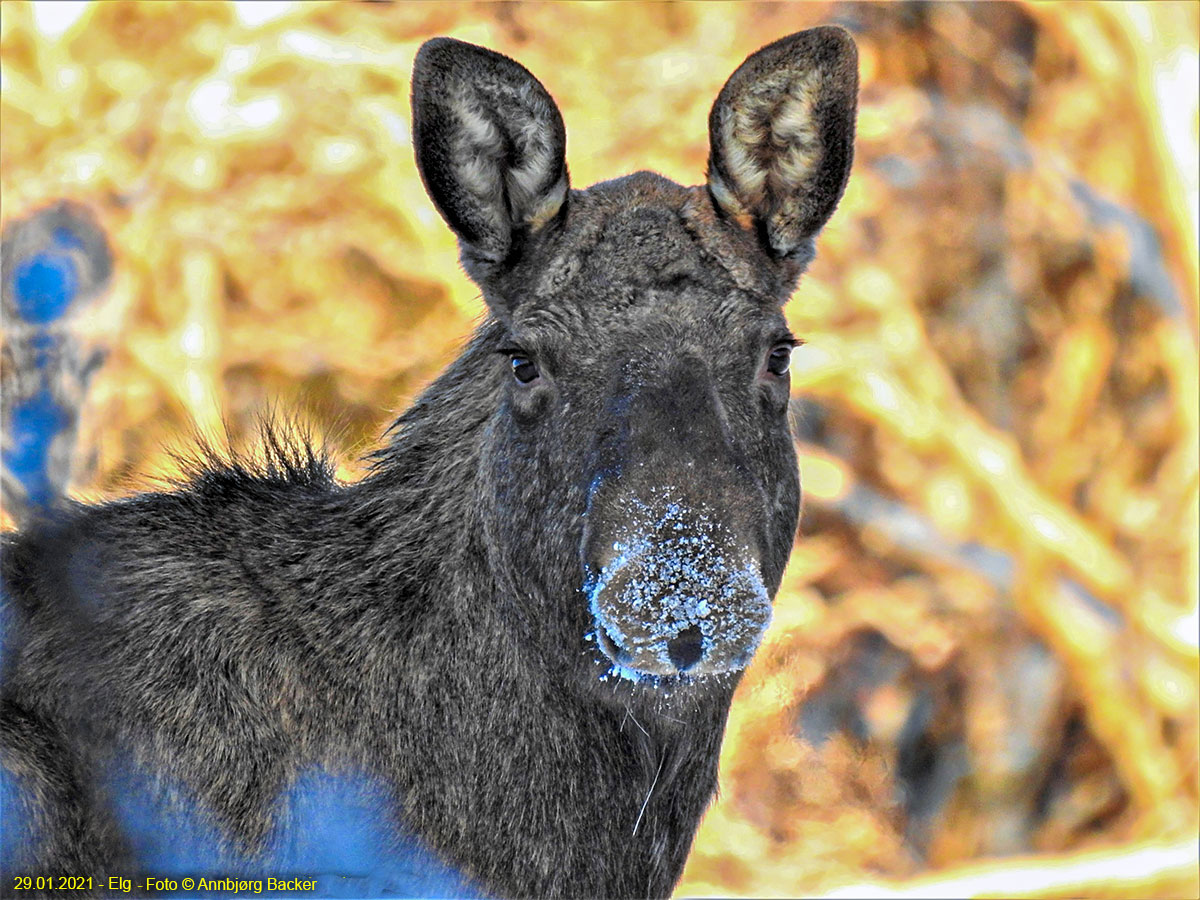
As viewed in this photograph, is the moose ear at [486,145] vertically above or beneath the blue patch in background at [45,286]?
above

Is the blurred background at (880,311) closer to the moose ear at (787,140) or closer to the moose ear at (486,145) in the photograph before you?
the moose ear at (787,140)

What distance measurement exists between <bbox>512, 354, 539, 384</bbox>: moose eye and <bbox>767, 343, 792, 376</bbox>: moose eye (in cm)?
67

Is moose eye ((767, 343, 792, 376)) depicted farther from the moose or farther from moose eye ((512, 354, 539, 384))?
moose eye ((512, 354, 539, 384))

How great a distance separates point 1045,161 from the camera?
43.8ft

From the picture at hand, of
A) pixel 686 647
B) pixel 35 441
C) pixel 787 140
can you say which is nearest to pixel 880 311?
pixel 35 441

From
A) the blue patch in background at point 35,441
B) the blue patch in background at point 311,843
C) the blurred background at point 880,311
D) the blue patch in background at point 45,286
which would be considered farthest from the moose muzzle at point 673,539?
the blurred background at point 880,311

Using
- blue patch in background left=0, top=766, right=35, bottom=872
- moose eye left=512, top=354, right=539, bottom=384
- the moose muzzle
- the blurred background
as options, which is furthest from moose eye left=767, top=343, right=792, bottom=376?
the blurred background

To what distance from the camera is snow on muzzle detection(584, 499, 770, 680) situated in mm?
3340

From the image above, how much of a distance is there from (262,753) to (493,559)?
828 millimetres

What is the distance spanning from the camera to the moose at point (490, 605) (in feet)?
12.6

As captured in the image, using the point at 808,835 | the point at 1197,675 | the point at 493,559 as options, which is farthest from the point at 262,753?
the point at 1197,675

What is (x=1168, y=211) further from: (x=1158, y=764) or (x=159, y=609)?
(x=159, y=609)

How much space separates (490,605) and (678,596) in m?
0.87

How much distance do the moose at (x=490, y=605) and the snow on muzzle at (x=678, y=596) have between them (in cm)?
15
